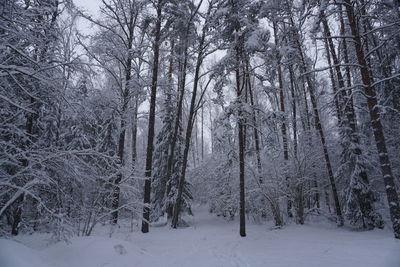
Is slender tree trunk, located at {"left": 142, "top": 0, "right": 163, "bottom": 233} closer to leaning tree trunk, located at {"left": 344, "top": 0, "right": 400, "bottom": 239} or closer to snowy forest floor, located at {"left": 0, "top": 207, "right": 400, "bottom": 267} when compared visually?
snowy forest floor, located at {"left": 0, "top": 207, "right": 400, "bottom": 267}

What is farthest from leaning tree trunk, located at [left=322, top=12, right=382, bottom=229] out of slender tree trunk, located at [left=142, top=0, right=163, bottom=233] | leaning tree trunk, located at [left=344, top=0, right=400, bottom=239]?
slender tree trunk, located at [left=142, top=0, right=163, bottom=233]

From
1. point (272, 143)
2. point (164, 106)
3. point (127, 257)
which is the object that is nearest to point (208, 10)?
point (164, 106)

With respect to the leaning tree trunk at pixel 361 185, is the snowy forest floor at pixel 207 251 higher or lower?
lower

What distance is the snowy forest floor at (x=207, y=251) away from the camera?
4.93m

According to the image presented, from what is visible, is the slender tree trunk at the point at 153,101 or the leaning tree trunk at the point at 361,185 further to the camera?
the slender tree trunk at the point at 153,101

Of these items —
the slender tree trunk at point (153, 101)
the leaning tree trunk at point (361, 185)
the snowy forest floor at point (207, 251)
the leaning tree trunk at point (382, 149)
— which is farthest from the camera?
the slender tree trunk at point (153, 101)

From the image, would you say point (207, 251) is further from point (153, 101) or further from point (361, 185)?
point (361, 185)

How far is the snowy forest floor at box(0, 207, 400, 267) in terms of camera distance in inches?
194

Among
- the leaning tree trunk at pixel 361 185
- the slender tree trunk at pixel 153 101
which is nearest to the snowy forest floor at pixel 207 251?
the leaning tree trunk at pixel 361 185

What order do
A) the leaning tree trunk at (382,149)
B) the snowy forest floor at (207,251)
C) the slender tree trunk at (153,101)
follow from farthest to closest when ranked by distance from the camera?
the slender tree trunk at (153,101) < the leaning tree trunk at (382,149) < the snowy forest floor at (207,251)

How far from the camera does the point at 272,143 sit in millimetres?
10359

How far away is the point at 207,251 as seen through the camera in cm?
759

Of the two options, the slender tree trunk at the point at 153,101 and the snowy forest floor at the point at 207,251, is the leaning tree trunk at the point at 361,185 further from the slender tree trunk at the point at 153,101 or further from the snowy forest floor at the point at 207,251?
the slender tree trunk at the point at 153,101

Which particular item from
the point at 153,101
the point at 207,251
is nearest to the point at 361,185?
the point at 207,251
